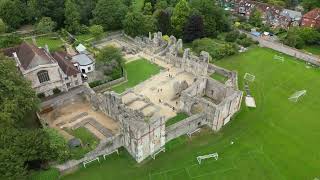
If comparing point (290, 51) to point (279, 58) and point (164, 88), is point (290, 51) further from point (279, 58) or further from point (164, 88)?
point (164, 88)

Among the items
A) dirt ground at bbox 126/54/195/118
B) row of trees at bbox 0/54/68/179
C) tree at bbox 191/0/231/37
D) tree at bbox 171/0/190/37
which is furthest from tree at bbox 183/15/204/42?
row of trees at bbox 0/54/68/179

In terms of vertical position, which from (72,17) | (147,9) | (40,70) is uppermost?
(72,17)

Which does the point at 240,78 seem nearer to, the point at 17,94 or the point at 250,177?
the point at 250,177

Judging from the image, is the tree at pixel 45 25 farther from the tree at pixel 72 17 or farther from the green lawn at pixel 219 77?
the green lawn at pixel 219 77

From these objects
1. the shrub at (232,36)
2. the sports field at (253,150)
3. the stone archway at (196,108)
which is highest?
the shrub at (232,36)

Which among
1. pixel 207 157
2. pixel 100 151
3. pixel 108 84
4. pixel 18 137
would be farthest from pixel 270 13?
pixel 18 137

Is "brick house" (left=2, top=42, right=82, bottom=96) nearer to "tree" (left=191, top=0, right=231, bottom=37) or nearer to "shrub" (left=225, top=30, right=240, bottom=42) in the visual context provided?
"tree" (left=191, top=0, right=231, bottom=37)

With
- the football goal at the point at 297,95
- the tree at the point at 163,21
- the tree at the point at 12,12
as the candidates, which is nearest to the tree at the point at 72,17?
the tree at the point at 12,12
